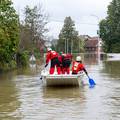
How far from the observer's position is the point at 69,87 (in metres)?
23.9

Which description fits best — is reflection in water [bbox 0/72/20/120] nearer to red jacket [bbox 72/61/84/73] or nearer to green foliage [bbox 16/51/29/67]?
red jacket [bbox 72/61/84/73]

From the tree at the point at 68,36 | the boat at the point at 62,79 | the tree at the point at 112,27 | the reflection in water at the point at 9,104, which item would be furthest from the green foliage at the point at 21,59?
the tree at the point at 68,36

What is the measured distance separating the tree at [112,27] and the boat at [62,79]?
7352 cm

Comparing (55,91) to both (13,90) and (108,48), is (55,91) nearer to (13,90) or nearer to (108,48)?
(13,90)

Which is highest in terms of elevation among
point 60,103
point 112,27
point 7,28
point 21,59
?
point 112,27

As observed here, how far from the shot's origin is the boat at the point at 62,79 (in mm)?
23020

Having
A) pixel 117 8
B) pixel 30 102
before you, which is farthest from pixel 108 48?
pixel 30 102

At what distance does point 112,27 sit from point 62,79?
7574cm

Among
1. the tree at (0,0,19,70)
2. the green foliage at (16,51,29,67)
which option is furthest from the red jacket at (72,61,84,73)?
the green foliage at (16,51,29,67)

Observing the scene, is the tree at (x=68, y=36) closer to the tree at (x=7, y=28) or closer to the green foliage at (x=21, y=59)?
the green foliage at (x=21, y=59)

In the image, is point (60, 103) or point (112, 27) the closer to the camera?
point (60, 103)

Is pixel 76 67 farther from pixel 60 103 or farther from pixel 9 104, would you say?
pixel 9 104

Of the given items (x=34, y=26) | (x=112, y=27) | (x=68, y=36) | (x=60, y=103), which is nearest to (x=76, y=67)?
(x=60, y=103)

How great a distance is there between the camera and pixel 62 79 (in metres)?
23.1
